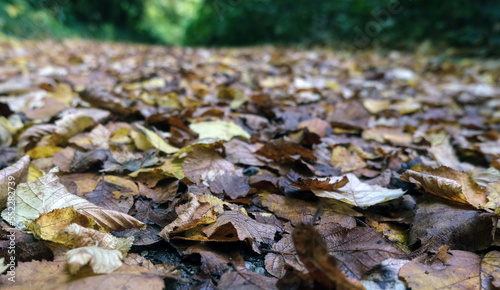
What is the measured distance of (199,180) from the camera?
1184 millimetres

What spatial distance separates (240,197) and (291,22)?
8.70 m

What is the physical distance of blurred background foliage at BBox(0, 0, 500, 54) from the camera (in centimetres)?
549

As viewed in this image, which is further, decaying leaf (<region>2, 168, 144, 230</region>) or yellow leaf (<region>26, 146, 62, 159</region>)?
yellow leaf (<region>26, 146, 62, 159</region>)

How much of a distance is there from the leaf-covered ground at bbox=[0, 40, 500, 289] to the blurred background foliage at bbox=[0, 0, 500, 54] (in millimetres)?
4243

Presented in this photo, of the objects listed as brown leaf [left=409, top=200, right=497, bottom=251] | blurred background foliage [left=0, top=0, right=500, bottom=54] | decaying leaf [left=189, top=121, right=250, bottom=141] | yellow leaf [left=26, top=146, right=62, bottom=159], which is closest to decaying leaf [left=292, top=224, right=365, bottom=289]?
brown leaf [left=409, top=200, right=497, bottom=251]

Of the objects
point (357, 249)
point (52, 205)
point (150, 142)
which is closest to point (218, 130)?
point (150, 142)

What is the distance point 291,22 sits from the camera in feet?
29.5

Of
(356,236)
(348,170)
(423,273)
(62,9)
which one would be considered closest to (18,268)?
(356,236)

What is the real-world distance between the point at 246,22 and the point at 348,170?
10299 millimetres

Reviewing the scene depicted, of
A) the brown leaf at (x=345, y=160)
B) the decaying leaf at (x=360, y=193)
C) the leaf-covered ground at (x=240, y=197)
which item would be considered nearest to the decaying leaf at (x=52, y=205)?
the leaf-covered ground at (x=240, y=197)

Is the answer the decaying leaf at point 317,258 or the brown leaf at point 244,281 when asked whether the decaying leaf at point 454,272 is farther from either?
the brown leaf at point 244,281

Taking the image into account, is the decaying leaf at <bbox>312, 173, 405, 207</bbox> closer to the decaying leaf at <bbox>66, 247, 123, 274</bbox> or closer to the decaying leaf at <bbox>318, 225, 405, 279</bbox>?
the decaying leaf at <bbox>318, 225, 405, 279</bbox>

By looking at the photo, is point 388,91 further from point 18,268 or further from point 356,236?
point 18,268

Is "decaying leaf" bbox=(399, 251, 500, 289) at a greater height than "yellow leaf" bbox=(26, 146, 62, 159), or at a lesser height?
greater
